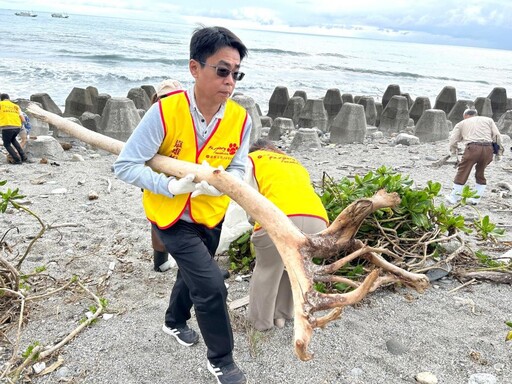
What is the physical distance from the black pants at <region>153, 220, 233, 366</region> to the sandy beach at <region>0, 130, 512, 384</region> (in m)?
0.35

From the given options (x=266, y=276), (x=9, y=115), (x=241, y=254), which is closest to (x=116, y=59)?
(x=9, y=115)

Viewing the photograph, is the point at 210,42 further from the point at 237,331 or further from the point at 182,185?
the point at 237,331

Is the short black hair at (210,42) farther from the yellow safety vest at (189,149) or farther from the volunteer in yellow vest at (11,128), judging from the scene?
the volunteer in yellow vest at (11,128)

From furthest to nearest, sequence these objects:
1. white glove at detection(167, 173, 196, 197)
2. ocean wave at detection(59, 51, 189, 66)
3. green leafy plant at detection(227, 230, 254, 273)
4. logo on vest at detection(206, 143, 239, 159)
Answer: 1. ocean wave at detection(59, 51, 189, 66)
2. green leafy plant at detection(227, 230, 254, 273)
3. logo on vest at detection(206, 143, 239, 159)
4. white glove at detection(167, 173, 196, 197)

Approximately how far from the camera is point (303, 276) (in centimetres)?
189

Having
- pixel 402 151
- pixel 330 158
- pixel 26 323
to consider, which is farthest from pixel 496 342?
pixel 402 151

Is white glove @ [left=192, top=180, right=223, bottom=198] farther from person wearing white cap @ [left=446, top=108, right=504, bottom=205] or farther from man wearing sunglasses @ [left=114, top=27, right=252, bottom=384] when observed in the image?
person wearing white cap @ [left=446, top=108, right=504, bottom=205]

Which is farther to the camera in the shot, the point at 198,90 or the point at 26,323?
the point at 26,323

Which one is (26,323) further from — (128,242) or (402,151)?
(402,151)

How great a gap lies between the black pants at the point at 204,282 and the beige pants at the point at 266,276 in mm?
610

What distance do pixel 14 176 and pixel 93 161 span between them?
5.02ft

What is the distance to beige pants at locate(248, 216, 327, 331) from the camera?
121 inches

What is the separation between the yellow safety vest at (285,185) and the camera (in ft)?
10.1

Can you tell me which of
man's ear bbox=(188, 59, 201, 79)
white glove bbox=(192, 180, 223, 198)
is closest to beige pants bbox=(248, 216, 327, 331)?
white glove bbox=(192, 180, 223, 198)
